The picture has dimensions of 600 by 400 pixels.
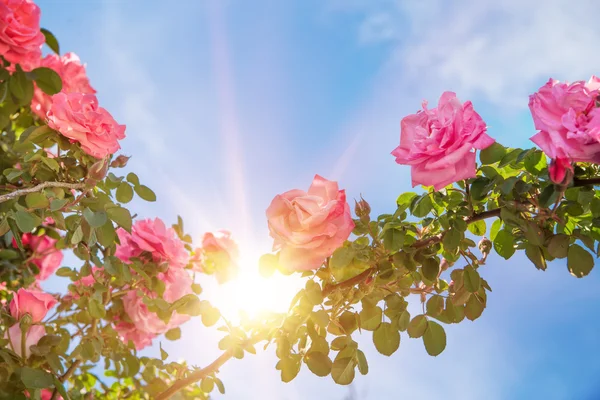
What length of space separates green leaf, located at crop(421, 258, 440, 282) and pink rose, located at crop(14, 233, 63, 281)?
1.54m

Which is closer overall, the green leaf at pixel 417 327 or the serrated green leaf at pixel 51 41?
the green leaf at pixel 417 327

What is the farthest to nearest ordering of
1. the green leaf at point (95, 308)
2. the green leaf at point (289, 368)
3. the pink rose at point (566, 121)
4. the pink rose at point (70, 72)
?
1. the pink rose at point (70, 72)
2. the green leaf at point (95, 308)
3. the green leaf at point (289, 368)
4. the pink rose at point (566, 121)

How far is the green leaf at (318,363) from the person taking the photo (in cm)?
110

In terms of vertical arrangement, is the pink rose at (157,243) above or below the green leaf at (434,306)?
above

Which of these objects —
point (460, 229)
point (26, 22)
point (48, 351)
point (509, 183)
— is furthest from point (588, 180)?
point (26, 22)

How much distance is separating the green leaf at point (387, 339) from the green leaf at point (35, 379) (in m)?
0.72

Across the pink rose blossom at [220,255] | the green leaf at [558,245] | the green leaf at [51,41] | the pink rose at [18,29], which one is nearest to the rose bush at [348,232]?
the green leaf at [558,245]

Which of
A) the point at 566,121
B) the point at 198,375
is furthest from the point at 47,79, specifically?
the point at 566,121

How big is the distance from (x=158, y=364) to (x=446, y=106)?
98 centimetres

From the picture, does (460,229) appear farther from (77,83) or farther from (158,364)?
(77,83)

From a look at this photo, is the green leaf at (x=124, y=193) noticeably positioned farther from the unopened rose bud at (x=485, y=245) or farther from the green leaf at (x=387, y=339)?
the unopened rose bud at (x=485, y=245)

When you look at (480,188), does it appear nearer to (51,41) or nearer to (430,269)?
(430,269)

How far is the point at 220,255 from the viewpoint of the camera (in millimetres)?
1732

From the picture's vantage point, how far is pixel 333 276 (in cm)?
113
